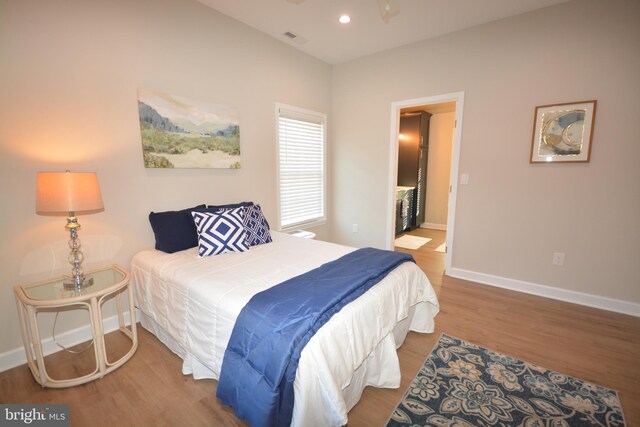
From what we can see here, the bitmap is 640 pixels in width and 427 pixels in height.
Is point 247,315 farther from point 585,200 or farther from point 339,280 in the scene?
point 585,200

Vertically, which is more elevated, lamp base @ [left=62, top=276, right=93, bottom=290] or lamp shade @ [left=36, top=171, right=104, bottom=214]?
lamp shade @ [left=36, top=171, right=104, bottom=214]

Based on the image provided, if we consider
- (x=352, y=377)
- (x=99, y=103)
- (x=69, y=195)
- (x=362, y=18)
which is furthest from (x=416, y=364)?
(x=362, y=18)

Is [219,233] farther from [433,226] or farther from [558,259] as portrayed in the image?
[433,226]

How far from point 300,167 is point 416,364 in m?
2.72

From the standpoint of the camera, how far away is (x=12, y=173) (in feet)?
5.82

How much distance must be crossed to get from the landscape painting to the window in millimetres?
745

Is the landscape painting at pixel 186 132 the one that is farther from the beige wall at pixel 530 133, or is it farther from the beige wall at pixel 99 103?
the beige wall at pixel 530 133

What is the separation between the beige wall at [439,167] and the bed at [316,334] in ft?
14.2

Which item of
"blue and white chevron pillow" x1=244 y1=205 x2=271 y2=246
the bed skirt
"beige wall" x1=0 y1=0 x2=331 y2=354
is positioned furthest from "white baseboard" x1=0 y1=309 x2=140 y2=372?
"blue and white chevron pillow" x1=244 y1=205 x2=271 y2=246

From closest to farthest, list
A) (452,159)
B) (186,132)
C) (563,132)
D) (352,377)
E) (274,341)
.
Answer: (274,341) < (352,377) < (186,132) < (563,132) < (452,159)

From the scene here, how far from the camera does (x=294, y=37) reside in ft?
10.7

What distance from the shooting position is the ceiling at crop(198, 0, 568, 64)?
2574mm

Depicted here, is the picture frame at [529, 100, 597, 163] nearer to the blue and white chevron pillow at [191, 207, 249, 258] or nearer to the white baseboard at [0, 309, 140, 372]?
the blue and white chevron pillow at [191, 207, 249, 258]

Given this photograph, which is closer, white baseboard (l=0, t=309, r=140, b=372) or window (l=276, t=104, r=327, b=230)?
white baseboard (l=0, t=309, r=140, b=372)
